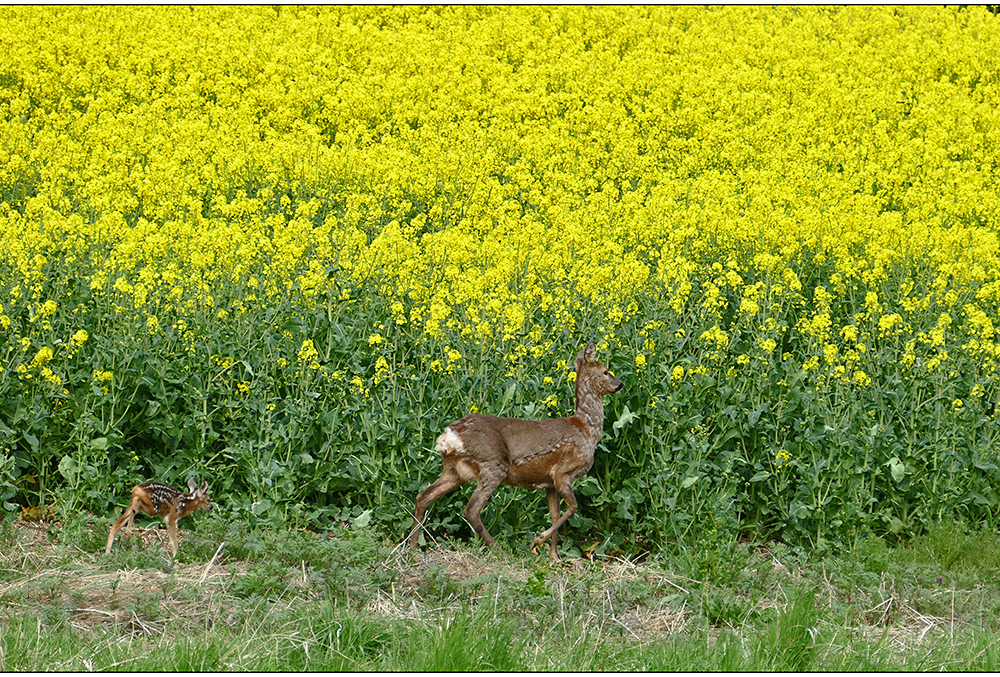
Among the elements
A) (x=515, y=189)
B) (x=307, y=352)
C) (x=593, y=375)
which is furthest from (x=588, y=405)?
(x=515, y=189)

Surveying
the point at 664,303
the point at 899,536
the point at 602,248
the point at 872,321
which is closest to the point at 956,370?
the point at 872,321

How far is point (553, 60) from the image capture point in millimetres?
16906

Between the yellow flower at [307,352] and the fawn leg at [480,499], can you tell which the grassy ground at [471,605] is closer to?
the fawn leg at [480,499]

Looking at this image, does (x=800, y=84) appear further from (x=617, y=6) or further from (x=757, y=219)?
(x=757, y=219)

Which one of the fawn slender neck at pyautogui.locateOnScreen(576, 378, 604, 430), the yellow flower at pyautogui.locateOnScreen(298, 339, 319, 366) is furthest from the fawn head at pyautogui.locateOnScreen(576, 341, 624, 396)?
the yellow flower at pyautogui.locateOnScreen(298, 339, 319, 366)

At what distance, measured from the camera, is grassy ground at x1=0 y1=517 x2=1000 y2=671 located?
5.67 m

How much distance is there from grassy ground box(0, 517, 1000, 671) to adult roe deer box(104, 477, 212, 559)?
0.14 metres

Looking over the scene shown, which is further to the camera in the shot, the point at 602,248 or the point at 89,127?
the point at 89,127

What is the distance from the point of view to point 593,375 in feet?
24.4

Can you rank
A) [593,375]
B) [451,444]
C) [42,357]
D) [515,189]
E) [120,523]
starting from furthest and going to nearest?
1. [515,189]
2. [42,357]
3. [593,375]
4. [451,444]
5. [120,523]

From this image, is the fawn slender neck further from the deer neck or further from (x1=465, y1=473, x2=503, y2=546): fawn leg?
(x1=465, y1=473, x2=503, y2=546): fawn leg

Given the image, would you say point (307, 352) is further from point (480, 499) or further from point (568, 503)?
point (568, 503)

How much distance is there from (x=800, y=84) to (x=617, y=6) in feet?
13.0

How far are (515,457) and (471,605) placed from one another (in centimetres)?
102
